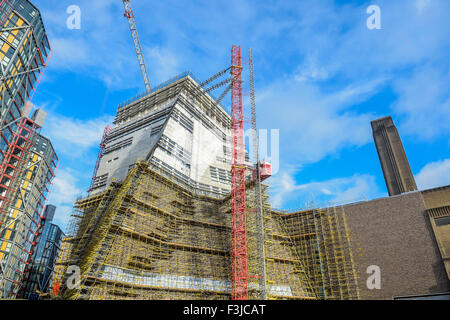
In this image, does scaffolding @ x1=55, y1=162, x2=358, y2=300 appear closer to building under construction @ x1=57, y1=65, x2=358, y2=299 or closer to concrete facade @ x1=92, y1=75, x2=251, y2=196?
building under construction @ x1=57, y1=65, x2=358, y2=299

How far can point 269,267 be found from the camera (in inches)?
1829

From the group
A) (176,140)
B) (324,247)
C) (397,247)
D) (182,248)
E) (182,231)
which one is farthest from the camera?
(176,140)

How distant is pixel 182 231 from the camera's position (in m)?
44.7

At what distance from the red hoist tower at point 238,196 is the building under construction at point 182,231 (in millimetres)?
1147

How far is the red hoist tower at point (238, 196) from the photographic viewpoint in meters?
42.2

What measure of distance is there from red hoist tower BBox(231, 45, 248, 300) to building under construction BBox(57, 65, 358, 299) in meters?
1.15

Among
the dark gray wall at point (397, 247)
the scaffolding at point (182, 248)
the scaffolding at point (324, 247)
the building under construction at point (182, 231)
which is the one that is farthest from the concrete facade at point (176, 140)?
the dark gray wall at point (397, 247)

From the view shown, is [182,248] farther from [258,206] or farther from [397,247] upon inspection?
[397,247]

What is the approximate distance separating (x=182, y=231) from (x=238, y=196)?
11143 millimetres

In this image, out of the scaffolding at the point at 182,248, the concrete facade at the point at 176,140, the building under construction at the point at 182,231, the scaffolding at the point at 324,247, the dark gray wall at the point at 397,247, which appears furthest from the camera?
the concrete facade at the point at 176,140

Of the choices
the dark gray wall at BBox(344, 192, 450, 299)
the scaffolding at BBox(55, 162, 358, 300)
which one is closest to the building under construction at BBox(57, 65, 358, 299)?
the scaffolding at BBox(55, 162, 358, 300)

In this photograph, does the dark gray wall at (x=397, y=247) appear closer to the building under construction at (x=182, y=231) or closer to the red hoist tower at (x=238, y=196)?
the building under construction at (x=182, y=231)

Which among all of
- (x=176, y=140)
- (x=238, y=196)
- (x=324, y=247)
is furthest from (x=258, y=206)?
(x=176, y=140)

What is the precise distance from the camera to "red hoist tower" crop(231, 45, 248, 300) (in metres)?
42.2
